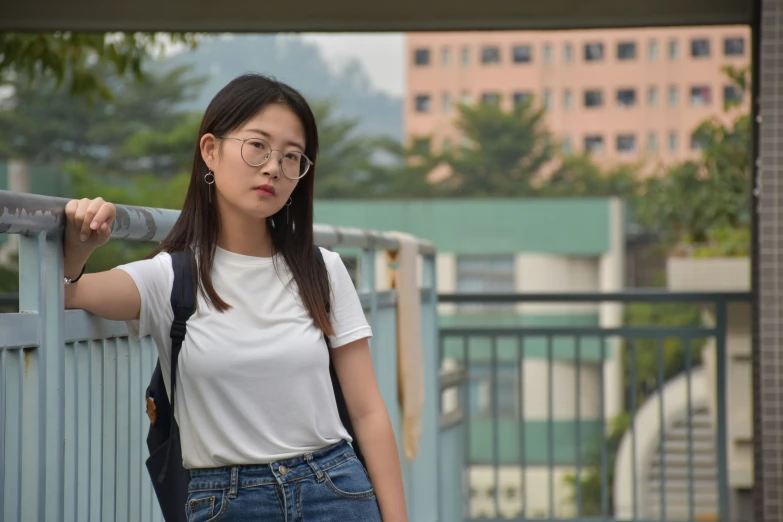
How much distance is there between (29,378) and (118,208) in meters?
0.23

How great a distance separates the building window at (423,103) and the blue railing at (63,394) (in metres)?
53.2

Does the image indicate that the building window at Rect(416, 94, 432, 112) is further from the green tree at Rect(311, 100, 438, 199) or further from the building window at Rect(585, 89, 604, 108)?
the green tree at Rect(311, 100, 438, 199)

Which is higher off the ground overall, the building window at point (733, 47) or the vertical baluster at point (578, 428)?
the building window at point (733, 47)

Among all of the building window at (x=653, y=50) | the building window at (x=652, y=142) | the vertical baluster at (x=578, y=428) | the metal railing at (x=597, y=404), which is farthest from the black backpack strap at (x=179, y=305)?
the building window at (x=653, y=50)

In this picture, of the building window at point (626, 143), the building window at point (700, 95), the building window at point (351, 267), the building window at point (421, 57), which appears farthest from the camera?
the building window at point (421, 57)

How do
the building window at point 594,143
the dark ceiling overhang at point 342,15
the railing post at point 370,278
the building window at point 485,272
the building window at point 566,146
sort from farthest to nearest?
the building window at point 594,143, the building window at point 566,146, the building window at point 485,272, the dark ceiling overhang at point 342,15, the railing post at point 370,278

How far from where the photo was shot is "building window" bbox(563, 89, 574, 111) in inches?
2047

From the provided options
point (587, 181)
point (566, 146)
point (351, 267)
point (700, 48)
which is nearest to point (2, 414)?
point (351, 267)

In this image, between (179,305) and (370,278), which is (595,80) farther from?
(179,305)

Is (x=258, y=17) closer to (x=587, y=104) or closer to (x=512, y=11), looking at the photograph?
(x=512, y=11)

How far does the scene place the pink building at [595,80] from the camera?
5150cm

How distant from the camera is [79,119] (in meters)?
39.6

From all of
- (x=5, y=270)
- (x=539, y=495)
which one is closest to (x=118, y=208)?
(x=5, y=270)

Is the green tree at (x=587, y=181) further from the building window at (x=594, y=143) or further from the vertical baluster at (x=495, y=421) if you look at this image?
the vertical baluster at (x=495, y=421)
